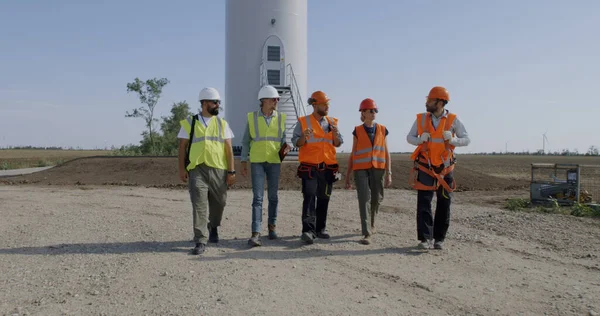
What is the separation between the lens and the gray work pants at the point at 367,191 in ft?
22.6

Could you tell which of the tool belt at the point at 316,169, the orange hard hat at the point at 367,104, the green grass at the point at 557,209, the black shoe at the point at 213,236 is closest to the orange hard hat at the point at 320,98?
the orange hard hat at the point at 367,104

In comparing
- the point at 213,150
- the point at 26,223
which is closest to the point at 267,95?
the point at 213,150

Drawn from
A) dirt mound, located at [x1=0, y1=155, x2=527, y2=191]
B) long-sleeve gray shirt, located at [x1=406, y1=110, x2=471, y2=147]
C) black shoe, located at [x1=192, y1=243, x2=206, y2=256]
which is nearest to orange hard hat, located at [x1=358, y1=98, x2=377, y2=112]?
long-sleeve gray shirt, located at [x1=406, y1=110, x2=471, y2=147]

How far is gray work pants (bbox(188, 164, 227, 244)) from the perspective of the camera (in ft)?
20.4

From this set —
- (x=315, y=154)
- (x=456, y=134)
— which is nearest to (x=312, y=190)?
(x=315, y=154)

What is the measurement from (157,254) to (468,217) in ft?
20.1

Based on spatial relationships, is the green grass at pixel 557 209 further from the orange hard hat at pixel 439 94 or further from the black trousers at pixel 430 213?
the orange hard hat at pixel 439 94

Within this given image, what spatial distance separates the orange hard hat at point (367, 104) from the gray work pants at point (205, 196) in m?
2.06

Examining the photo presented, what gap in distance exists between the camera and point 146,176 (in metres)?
17.8

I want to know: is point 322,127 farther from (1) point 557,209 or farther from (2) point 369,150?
(1) point 557,209

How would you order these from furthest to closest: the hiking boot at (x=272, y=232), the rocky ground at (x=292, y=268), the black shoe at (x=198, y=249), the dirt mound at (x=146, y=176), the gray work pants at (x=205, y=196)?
1. the dirt mound at (x=146, y=176)
2. the hiking boot at (x=272, y=232)
3. the gray work pants at (x=205, y=196)
4. the black shoe at (x=198, y=249)
5. the rocky ground at (x=292, y=268)

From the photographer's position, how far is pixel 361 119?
712cm

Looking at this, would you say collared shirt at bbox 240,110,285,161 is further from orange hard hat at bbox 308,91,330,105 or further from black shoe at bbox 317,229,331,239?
black shoe at bbox 317,229,331,239

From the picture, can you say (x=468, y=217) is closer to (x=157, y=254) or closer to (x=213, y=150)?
(x=213, y=150)
